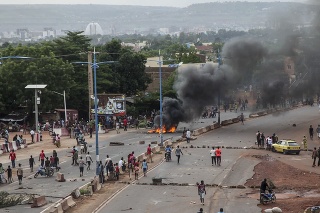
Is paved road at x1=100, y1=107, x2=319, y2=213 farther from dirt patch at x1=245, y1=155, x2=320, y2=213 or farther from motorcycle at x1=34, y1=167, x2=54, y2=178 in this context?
A: motorcycle at x1=34, y1=167, x2=54, y2=178

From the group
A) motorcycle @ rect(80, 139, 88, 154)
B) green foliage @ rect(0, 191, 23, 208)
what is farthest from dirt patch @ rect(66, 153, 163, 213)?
motorcycle @ rect(80, 139, 88, 154)

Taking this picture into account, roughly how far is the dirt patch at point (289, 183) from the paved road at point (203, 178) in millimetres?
867

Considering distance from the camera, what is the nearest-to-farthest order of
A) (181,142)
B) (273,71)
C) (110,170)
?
(110,170)
(181,142)
(273,71)

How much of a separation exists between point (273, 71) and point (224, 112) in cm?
1703

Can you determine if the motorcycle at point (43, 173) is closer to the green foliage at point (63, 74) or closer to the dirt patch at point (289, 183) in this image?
the dirt patch at point (289, 183)

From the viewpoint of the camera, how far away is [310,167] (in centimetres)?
4441

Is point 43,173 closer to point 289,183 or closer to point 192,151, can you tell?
point 289,183

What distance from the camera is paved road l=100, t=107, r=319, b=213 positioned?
32.6 m

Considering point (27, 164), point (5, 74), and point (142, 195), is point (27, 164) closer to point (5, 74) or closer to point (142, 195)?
point (142, 195)

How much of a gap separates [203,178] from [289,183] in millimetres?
5249

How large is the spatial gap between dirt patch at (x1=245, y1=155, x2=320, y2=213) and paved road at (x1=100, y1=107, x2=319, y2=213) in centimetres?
87

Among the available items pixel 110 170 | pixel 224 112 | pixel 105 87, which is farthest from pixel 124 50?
pixel 110 170

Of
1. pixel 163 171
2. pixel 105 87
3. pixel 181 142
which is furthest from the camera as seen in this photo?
pixel 105 87

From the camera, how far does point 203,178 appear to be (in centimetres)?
4056
